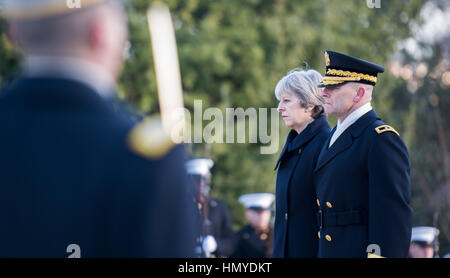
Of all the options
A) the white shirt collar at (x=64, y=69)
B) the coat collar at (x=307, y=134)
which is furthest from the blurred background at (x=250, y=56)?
the white shirt collar at (x=64, y=69)

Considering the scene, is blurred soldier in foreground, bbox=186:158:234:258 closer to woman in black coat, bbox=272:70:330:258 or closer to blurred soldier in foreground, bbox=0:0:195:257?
woman in black coat, bbox=272:70:330:258

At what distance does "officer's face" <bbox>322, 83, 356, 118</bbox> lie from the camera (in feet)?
12.4

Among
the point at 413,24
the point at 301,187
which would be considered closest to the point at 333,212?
the point at 301,187

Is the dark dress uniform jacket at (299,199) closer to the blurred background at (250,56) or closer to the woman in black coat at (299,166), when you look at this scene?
the woman in black coat at (299,166)

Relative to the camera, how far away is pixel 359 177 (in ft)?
11.7

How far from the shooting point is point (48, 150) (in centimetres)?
136

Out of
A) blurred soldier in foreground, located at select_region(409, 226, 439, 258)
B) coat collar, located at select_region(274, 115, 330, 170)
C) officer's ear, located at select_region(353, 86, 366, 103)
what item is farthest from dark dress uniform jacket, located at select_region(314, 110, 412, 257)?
blurred soldier in foreground, located at select_region(409, 226, 439, 258)

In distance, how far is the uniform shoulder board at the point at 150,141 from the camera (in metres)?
1.34

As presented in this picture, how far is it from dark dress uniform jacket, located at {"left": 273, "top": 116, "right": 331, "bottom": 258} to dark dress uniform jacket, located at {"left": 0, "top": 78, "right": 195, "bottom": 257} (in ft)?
9.33

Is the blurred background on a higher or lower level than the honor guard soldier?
higher

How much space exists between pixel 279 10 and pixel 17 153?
1334 cm

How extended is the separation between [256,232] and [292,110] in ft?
17.5

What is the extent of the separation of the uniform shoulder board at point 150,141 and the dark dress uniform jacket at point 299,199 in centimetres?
291
